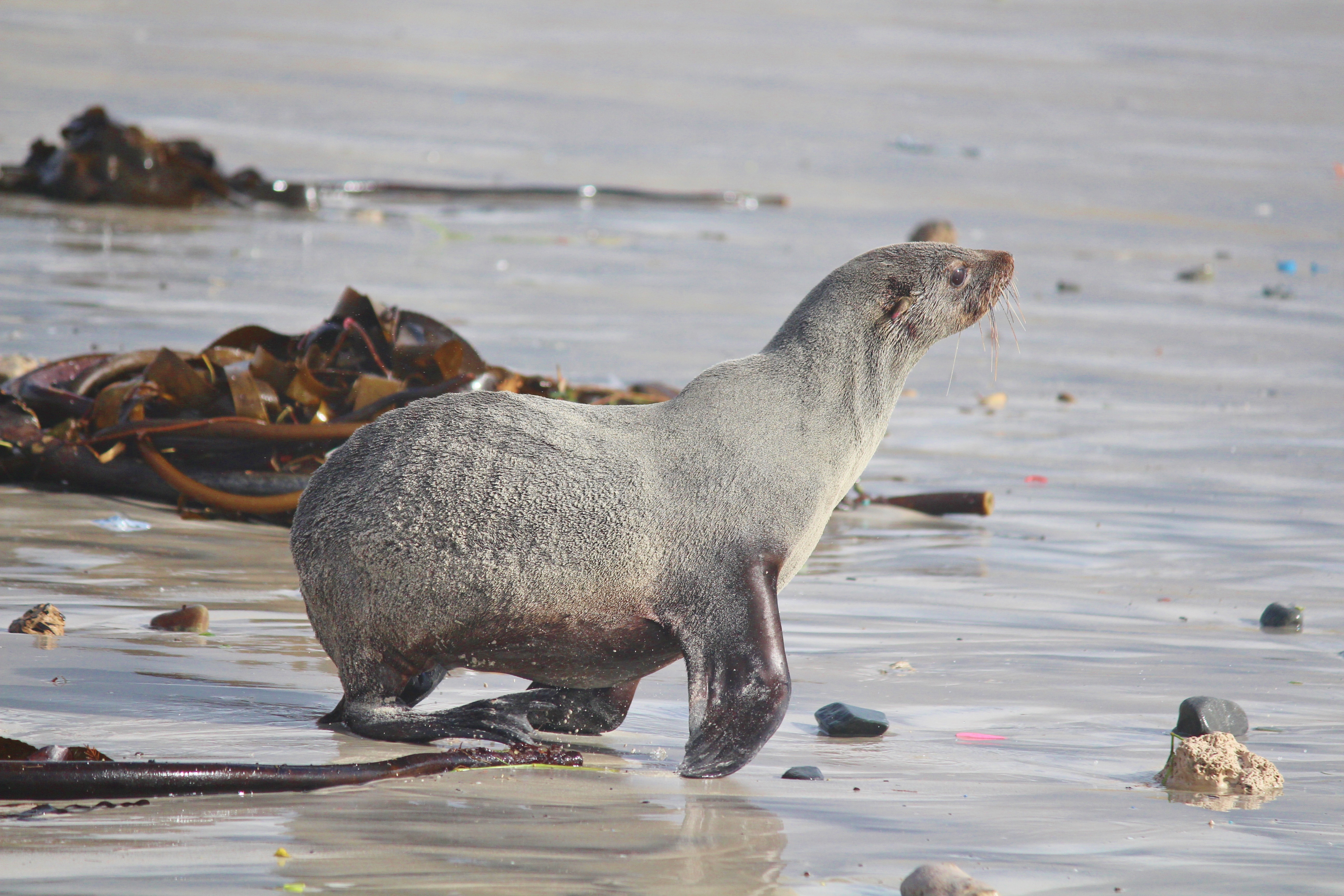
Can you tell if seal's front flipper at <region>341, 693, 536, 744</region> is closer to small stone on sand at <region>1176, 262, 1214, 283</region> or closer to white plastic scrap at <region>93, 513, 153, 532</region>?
white plastic scrap at <region>93, 513, 153, 532</region>

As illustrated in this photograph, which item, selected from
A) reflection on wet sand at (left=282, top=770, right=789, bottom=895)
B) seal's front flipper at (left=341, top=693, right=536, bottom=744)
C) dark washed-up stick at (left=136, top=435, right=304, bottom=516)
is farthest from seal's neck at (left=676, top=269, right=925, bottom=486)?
dark washed-up stick at (left=136, top=435, right=304, bottom=516)

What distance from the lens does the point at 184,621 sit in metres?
4.82

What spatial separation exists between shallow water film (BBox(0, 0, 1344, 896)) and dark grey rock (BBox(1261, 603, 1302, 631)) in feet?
0.25

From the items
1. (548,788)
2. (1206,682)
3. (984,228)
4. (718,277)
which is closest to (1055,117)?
(984,228)

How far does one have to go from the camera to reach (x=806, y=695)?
4.60 meters

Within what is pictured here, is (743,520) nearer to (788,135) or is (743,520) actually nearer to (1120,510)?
(1120,510)

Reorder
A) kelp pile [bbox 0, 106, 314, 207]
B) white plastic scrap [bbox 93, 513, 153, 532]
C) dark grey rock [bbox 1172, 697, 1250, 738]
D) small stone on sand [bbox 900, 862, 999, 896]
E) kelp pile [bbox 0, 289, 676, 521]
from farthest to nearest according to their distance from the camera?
kelp pile [bbox 0, 106, 314, 207] < kelp pile [bbox 0, 289, 676, 521] < white plastic scrap [bbox 93, 513, 153, 532] < dark grey rock [bbox 1172, 697, 1250, 738] < small stone on sand [bbox 900, 862, 999, 896]

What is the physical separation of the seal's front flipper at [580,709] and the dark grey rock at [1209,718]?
1359mm

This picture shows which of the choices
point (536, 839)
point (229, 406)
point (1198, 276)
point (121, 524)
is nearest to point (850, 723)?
point (536, 839)

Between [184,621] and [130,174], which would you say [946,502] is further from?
[130,174]

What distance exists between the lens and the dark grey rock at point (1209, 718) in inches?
167

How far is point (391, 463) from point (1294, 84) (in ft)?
77.9

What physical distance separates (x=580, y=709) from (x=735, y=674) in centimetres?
51

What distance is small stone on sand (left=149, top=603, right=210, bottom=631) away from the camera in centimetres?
481
